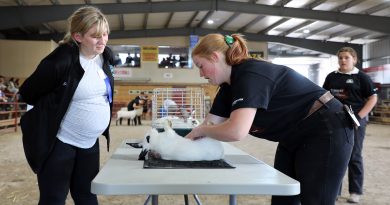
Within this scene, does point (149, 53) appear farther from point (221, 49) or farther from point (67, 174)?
point (221, 49)

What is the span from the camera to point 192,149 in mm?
1417

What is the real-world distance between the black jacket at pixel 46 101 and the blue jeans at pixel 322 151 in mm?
896

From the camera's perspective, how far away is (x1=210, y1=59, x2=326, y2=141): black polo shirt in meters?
1.29

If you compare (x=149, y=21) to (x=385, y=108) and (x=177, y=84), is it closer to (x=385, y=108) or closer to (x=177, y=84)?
(x=177, y=84)

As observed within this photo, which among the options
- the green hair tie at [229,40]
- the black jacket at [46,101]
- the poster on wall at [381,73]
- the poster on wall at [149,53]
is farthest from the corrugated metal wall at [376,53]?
the black jacket at [46,101]

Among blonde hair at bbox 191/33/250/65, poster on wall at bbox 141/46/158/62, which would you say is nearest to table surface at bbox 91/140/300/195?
blonde hair at bbox 191/33/250/65

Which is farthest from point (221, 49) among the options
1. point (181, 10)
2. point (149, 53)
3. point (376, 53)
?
point (376, 53)

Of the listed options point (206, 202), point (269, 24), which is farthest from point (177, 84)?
point (206, 202)

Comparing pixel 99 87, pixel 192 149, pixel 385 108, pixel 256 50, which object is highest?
pixel 256 50

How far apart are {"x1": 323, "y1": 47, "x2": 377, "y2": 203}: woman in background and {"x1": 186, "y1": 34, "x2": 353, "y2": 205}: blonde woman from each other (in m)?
1.82

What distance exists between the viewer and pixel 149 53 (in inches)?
716

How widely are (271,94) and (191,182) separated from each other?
0.48m

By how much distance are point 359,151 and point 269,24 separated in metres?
14.0

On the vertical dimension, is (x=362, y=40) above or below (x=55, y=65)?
above
